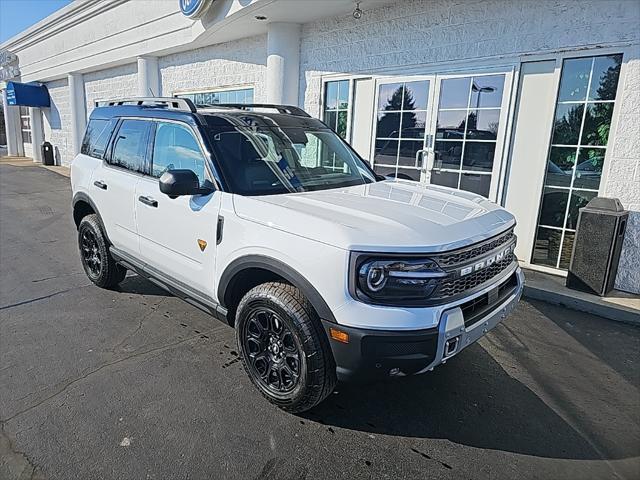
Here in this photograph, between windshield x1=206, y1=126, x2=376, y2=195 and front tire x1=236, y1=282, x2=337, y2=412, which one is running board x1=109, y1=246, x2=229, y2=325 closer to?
front tire x1=236, y1=282, x2=337, y2=412

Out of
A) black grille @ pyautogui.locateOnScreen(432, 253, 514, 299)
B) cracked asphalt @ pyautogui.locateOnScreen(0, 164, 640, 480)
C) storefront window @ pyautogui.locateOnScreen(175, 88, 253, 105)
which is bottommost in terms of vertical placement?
cracked asphalt @ pyautogui.locateOnScreen(0, 164, 640, 480)

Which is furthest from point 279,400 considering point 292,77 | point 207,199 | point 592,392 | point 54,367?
point 292,77

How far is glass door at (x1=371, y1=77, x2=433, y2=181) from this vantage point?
665cm

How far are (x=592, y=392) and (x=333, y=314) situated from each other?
2.23 meters

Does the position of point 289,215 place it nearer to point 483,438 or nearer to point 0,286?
point 483,438

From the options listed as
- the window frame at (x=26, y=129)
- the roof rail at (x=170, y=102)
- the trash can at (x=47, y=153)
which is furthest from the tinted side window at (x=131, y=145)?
the window frame at (x=26, y=129)

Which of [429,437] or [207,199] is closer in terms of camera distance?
[429,437]

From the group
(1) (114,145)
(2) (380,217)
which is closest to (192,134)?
(1) (114,145)

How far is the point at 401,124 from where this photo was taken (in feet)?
22.9

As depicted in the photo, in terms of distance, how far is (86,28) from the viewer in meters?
15.1

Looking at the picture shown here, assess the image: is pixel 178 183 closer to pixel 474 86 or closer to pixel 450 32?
pixel 474 86

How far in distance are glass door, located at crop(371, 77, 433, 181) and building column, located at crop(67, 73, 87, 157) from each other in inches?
570

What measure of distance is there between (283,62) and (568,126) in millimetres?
4964

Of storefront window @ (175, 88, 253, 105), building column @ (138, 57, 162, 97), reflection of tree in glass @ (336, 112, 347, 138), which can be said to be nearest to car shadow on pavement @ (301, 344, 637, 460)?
reflection of tree in glass @ (336, 112, 347, 138)
